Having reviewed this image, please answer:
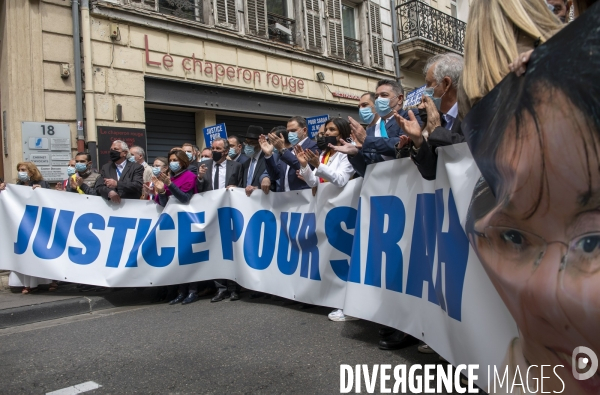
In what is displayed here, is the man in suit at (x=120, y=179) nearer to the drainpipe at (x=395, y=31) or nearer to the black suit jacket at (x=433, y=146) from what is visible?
the black suit jacket at (x=433, y=146)

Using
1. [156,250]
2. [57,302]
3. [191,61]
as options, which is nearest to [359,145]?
[156,250]

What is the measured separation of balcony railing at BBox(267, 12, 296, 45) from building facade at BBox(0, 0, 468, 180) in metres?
0.03

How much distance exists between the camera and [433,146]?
3.04 m

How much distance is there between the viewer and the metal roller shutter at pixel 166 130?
11.5 metres

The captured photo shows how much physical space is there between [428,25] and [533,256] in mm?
17594

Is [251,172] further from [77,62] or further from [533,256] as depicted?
[77,62]

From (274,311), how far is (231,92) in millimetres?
8354

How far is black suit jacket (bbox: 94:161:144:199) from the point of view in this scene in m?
6.10

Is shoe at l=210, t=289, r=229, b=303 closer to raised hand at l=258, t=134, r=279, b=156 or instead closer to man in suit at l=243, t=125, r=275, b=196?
man in suit at l=243, t=125, r=275, b=196

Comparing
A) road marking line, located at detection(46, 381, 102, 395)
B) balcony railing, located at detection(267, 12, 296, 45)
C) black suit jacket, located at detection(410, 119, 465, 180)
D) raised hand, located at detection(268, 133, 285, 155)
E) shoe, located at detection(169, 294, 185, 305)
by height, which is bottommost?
road marking line, located at detection(46, 381, 102, 395)

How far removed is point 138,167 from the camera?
6.45 metres

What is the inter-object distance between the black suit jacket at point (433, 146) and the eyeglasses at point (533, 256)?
123 cm

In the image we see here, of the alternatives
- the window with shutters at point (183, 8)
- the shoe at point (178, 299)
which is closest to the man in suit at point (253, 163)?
the shoe at point (178, 299)

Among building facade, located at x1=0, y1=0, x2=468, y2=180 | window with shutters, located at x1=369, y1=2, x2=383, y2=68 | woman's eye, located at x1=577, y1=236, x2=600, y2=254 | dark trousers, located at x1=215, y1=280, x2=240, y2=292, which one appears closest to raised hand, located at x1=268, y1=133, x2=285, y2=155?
dark trousers, located at x1=215, y1=280, x2=240, y2=292
